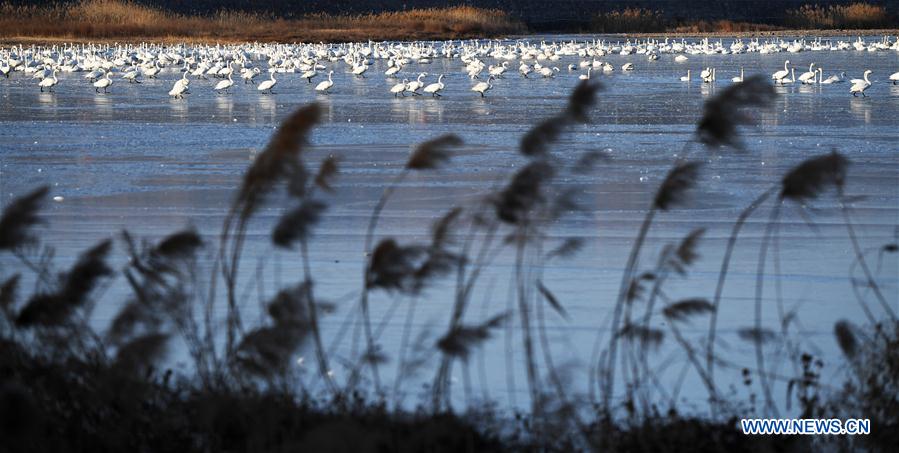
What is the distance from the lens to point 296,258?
9336 mm

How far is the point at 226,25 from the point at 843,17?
40448 millimetres

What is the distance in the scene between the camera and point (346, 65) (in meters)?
50.1

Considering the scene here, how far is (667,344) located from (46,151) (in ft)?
40.8

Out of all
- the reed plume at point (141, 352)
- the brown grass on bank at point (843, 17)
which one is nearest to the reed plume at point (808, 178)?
the reed plume at point (141, 352)

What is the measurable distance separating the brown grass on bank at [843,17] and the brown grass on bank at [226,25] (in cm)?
1973

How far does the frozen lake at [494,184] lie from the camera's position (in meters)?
7.49

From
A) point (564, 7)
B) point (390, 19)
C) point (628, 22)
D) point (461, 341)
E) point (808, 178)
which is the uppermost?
point (564, 7)

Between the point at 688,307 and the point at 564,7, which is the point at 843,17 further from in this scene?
the point at 688,307

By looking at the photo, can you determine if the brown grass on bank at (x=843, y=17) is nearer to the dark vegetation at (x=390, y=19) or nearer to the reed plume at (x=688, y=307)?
the dark vegetation at (x=390, y=19)

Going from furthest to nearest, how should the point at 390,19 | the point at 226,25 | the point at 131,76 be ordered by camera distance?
the point at 390,19 → the point at 226,25 → the point at 131,76

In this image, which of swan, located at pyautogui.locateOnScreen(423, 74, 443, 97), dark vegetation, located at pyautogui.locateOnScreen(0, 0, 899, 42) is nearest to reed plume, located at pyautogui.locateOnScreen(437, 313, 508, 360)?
swan, located at pyautogui.locateOnScreen(423, 74, 443, 97)

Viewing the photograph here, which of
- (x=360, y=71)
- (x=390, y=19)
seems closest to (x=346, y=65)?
(x=360, y=71)

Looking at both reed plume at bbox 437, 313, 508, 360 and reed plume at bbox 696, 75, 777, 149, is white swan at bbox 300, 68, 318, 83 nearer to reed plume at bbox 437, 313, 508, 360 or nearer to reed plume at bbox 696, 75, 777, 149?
reed plume at bbox 696, 75, 777, 149

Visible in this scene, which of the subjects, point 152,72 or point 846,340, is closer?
point 846,340
